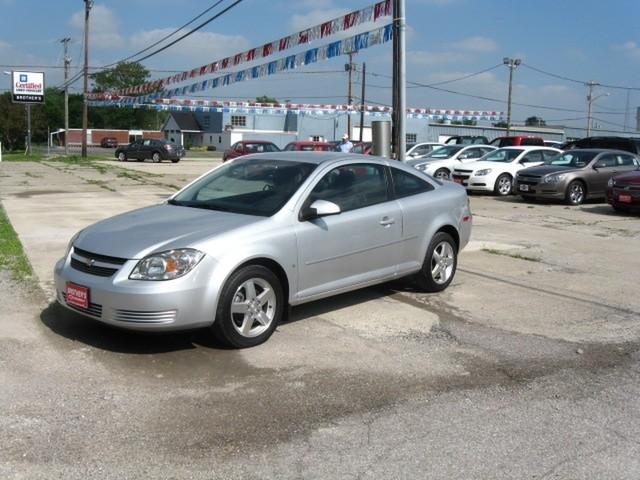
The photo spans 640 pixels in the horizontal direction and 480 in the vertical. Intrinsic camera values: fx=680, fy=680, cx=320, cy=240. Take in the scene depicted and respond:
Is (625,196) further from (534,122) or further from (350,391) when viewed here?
(534,122)

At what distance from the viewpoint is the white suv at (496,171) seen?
795 inches

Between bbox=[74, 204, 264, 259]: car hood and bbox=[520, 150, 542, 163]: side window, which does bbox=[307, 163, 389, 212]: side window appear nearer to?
bbox=[74, 204, 264, 259]: car hood

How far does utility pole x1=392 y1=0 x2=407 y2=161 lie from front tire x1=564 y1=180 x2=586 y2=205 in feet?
21.6

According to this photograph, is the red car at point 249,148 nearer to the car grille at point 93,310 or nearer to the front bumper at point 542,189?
the front bumper at point 542,189

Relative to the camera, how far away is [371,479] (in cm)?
345

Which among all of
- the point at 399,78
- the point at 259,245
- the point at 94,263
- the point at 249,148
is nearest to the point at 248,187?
the point at 259,245

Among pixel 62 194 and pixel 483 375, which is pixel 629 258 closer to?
pixel 483 375

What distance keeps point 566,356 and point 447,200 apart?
2.43 metres

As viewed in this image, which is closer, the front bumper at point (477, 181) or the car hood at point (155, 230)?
the car hood at point (155, 230)

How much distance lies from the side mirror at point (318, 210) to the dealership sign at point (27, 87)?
5035 centimetres

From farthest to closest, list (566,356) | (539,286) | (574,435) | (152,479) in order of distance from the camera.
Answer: (539,286) → (566,356) → (574,435) → (152,479)

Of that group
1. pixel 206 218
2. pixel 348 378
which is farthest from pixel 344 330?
pixel 206 218

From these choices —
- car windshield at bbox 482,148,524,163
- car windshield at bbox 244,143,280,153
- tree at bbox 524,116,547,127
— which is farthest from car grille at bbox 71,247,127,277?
tree at bbox 524,116,547,127

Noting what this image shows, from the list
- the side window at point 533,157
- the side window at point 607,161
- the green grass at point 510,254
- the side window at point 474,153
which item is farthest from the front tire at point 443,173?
the green grass at point 510,254
